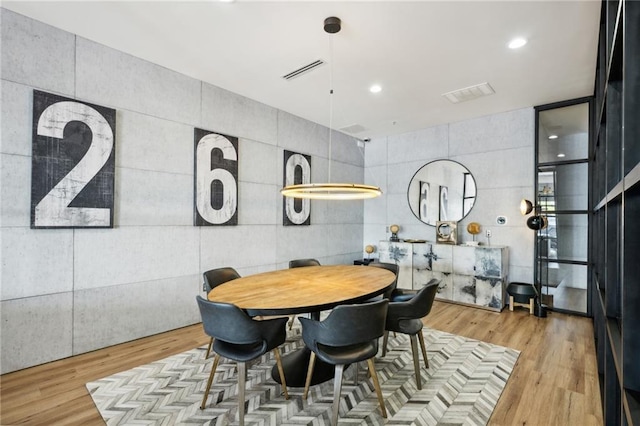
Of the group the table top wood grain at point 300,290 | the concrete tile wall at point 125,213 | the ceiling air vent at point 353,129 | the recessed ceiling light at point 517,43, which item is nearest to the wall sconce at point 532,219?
the recessed ceiling light at point 517,43

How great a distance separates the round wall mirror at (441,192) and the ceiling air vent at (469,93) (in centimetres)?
145

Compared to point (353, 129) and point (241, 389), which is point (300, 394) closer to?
point (241, 389)

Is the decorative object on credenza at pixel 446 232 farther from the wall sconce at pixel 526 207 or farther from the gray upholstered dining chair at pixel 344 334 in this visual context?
the gray upholstered dining chair at pixel 344 334

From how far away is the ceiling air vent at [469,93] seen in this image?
4.14 metres

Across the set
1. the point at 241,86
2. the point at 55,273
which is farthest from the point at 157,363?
the point at 241,86

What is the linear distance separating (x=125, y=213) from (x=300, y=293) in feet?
7.87

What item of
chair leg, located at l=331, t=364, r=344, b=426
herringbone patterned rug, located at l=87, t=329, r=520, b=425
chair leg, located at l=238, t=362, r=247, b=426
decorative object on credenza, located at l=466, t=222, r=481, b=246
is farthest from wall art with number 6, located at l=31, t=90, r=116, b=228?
decorative object on credenza, located at l=466, t=222, r=481, b=246

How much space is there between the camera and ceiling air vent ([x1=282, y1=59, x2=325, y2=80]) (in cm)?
355

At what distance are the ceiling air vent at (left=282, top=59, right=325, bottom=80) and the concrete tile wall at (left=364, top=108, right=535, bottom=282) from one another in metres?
3.27

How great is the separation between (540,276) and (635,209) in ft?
14.3

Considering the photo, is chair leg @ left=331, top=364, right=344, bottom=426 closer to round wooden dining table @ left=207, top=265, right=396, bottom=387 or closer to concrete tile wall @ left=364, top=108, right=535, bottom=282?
round wooden dining table @ left=207, top=265, right=396, bottom=387

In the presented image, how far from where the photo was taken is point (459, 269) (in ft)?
16.6

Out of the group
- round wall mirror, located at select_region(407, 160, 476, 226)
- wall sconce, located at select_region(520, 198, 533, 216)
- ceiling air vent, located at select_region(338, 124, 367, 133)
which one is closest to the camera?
wall sconce, located at select_region(520, 198, 533, 216)

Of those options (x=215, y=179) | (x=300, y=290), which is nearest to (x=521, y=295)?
(x=300, y=290)
